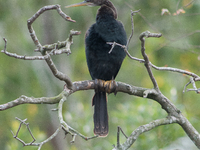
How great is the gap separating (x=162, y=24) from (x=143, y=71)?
41.7 inches

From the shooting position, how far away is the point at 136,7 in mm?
5250

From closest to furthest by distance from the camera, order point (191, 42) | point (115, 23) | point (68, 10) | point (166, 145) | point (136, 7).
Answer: point (115, 23)
point (166, 145)
point (191, 42)
point (136, 7)
point (68, 10)

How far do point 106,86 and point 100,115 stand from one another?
0.40m

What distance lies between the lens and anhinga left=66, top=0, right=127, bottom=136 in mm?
3148

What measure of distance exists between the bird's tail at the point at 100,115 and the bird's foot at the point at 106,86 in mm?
230

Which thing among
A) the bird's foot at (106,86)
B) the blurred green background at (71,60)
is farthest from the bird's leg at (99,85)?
the blurred green background at (71,60)

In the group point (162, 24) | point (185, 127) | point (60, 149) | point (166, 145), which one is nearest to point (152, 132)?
point (166, 145)

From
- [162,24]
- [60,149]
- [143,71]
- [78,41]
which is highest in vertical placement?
[162,24]

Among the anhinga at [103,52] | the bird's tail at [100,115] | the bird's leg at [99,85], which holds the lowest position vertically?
the bird's tail at [100,115]

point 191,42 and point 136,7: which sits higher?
point 136,7

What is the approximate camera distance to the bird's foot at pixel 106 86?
289 centimetres

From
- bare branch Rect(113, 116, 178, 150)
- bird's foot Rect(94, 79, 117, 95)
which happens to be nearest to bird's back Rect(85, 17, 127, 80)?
bird's foot Rect(94, 79, 117, 95)

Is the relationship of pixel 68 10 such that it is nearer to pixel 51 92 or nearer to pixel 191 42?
pixel 51 92

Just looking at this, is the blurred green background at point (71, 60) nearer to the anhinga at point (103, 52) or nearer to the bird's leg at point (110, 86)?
the anhinga at point (103, 52)
